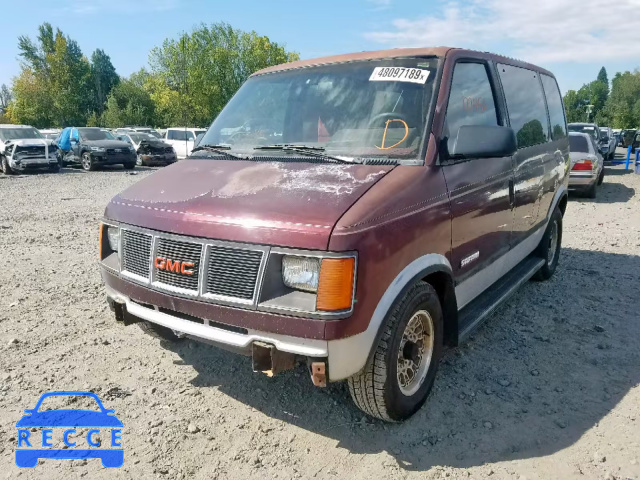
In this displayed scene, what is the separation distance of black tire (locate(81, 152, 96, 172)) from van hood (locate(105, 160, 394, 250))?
63.1ft

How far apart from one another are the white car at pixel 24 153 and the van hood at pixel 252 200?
1890 centimetres

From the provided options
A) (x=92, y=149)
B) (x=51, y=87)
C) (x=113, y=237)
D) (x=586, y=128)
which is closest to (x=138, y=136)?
(x=92, y=149)

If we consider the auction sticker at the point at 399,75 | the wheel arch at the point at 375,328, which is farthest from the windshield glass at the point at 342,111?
the wheel arch at the point at 375,328

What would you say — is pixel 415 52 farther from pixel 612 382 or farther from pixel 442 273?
pixel 612 382

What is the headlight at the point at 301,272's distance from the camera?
2.46 metres

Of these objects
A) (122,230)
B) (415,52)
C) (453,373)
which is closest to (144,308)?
(122,230)

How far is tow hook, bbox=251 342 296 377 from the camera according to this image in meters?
2.54

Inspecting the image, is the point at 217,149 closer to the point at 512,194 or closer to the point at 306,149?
the point at 306,149

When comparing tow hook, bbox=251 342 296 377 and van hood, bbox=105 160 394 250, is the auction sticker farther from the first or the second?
tow hook, bbox=251 342 296 377

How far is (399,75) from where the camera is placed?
3.36 meters

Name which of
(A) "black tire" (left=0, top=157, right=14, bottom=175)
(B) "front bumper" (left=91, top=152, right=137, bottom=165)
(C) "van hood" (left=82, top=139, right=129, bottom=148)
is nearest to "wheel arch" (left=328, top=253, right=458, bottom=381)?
(B) "front bumper" (left=91, top=152, right=137, bottom=165)

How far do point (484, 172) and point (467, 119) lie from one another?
400 mm

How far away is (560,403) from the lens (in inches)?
130

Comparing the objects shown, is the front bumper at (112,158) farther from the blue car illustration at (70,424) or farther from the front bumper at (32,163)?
the blue car illustration at (70,424)
